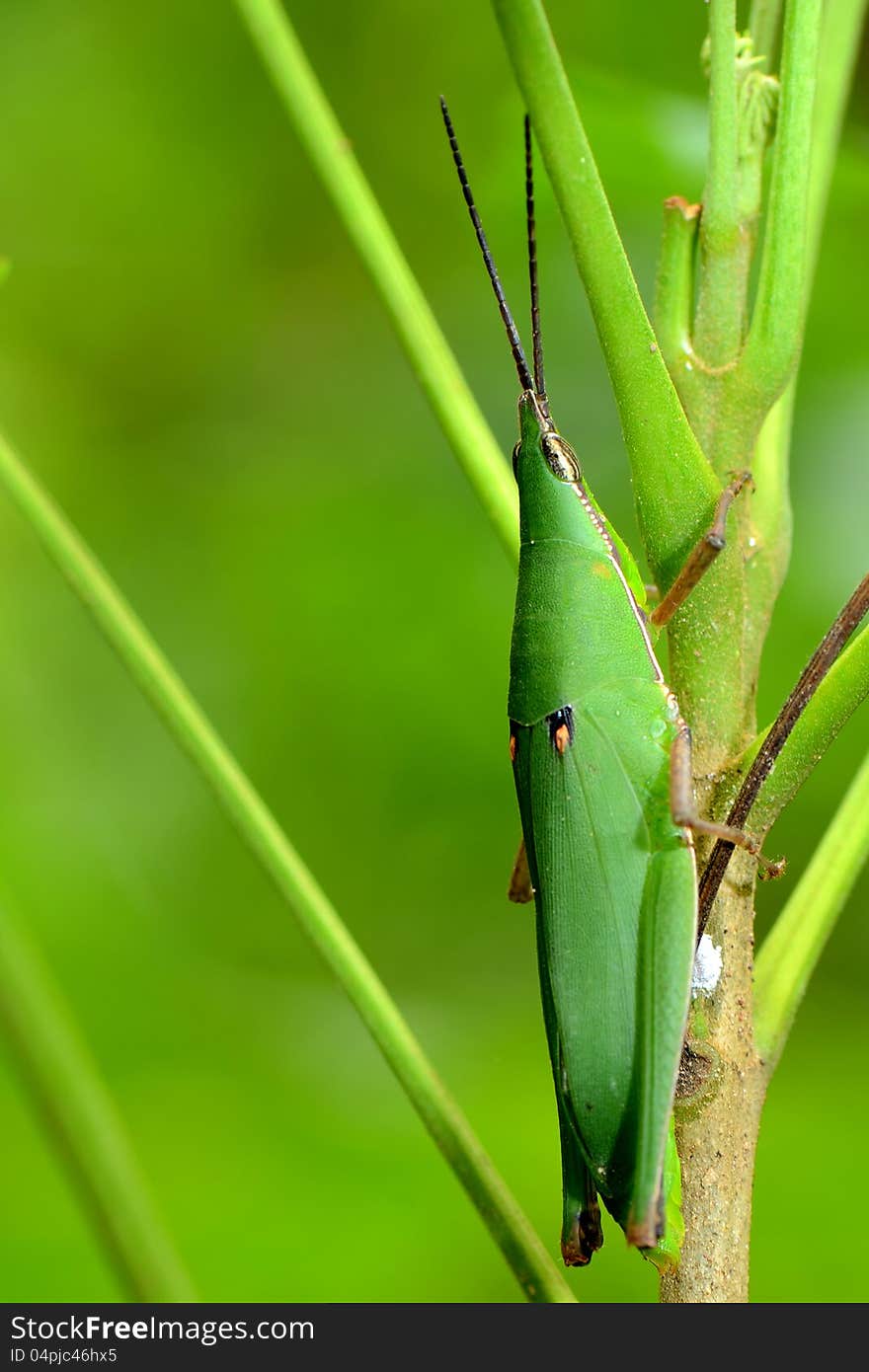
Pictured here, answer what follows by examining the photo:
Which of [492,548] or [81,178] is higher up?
[81,178]

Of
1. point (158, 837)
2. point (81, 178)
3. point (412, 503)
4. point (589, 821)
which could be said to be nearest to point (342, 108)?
point (81, 178)

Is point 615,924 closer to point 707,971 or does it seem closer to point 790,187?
point 707,971

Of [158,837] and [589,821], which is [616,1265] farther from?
[158,837]

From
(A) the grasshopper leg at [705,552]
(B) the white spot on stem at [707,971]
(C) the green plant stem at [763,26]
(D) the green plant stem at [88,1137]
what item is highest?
(C) the green plant stem at [763,26]

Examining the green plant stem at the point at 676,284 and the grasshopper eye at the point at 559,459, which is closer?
the green plant stem at the point at 676,284

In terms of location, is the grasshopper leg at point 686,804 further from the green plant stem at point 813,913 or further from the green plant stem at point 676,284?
the green plant stem at point 676,284

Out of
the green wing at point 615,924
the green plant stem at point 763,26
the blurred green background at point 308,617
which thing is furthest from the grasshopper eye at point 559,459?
the blurred green background at point 308,617

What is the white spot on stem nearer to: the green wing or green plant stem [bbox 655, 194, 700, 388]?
the green wing

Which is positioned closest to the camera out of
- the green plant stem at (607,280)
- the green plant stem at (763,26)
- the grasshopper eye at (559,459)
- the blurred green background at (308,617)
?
the green plant stem at (607,280)
